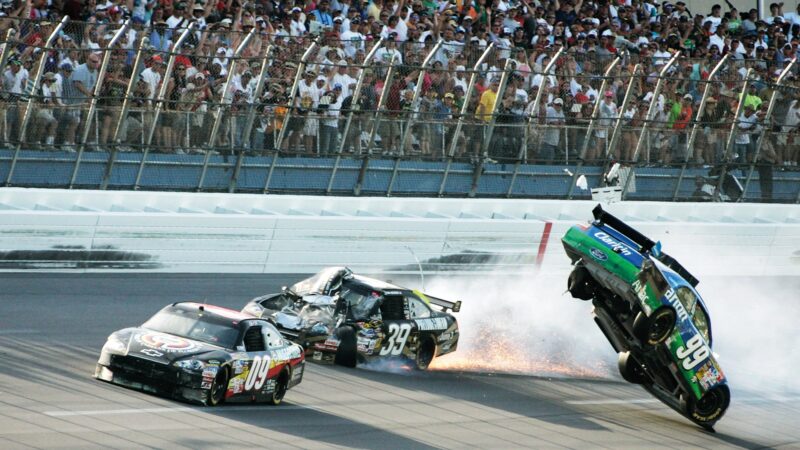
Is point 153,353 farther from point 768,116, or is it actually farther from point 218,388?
point 768,116

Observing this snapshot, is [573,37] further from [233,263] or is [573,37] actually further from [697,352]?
[697,352]

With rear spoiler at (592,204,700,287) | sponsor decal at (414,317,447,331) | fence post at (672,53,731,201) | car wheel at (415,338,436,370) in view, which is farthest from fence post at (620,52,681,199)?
rear spoiler at (592,204,700,287)

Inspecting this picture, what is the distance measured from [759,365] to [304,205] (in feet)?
23.6

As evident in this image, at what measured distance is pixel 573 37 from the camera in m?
26.2

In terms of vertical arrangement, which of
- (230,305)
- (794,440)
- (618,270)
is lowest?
(230,305)

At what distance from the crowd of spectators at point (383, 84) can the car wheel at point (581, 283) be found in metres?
7.42

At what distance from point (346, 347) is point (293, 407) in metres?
2.00

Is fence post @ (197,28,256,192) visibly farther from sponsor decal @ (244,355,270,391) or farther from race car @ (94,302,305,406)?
sponsor decal @ (244,355,270,391)

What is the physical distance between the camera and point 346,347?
14.5 m

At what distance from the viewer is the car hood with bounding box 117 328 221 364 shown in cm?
1184

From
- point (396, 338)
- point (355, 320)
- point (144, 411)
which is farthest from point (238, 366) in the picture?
point (396, 338)

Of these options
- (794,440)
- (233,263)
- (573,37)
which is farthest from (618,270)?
(573,37)

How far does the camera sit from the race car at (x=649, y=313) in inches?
530

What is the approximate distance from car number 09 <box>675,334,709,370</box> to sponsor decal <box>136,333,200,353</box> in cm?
515
